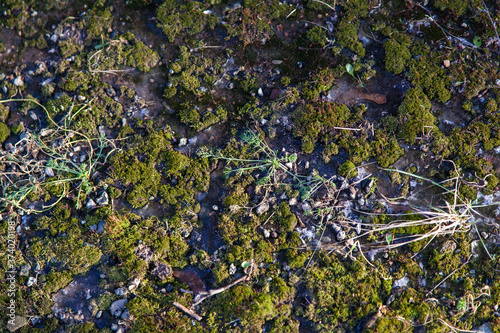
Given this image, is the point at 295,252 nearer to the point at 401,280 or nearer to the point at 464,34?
the point at 401,280

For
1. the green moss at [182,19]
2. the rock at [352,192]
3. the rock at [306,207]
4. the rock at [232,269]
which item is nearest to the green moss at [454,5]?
the rock at [352,192]

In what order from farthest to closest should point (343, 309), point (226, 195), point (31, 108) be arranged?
point (31, 108)
point (226, 195)
point (343, 309)

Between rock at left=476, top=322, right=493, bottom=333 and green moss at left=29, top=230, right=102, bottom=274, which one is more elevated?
green moss at left=29, top=230, right=102, bottom=274

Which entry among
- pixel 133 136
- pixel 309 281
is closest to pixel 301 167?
pixel 309 281

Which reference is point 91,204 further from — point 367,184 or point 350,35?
point 350,35

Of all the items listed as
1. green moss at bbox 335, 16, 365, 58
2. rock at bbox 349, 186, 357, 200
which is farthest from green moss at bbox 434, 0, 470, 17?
rock at bbox 349, 186, 357, 200

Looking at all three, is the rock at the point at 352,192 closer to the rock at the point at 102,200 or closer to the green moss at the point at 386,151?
the green moss at the point at 386,151

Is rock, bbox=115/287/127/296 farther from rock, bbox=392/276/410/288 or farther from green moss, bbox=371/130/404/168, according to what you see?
green moss, bbox=371/130/404/168
